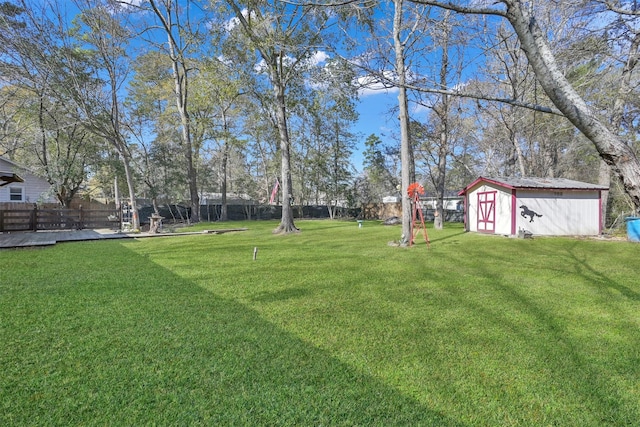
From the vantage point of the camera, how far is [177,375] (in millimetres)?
2135

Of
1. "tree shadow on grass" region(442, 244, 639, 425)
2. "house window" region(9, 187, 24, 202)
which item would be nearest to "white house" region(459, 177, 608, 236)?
"tree shadow on grass" region(442, 244, 639, 425)

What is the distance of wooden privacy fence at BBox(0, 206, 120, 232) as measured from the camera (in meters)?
12.0

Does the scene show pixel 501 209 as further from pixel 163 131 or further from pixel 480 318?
pixel 163 131

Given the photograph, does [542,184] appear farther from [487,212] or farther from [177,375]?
[177,375]

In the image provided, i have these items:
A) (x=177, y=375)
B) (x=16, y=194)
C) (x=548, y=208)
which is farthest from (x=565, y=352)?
(x=16, y=194)

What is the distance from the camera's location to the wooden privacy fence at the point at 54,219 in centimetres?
1198

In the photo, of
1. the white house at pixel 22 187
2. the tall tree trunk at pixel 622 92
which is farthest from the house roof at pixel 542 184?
the white house at pixel 22 187

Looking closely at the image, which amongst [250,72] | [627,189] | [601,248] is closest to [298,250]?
[627,189]

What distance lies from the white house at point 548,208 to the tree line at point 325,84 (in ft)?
7.54

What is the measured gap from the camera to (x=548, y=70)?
2182mm

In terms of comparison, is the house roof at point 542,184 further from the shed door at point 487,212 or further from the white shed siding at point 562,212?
the shed door at point 487,212

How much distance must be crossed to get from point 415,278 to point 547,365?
275 cm

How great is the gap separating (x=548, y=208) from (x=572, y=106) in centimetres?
1161

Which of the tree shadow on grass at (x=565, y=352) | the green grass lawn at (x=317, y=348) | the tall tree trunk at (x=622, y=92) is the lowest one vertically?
the tree shadow on grass at (x=565, y=352)
